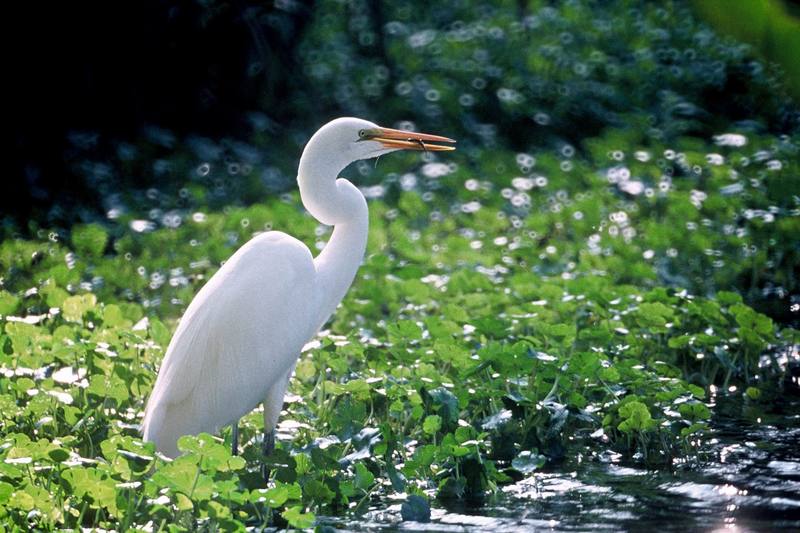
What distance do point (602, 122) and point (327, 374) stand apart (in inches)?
228

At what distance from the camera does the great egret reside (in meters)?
4.23

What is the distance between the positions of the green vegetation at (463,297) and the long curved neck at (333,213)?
15.0 inches

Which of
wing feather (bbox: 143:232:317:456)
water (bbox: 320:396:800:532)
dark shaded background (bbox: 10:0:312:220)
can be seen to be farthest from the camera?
dark shaded background (bbox: 10:0:312:220)

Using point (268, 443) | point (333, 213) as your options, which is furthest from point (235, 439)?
point (333, 213)

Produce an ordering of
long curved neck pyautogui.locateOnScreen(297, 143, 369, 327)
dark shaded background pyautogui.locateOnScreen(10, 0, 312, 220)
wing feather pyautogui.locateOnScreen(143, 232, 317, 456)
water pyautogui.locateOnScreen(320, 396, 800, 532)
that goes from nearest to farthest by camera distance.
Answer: water pyautogui.locateOnScreen(320, 396, 800, 532), wing feather pyautogui.locateOnScreen(143, 232, 317, 456), long curved neck pyautogui.locateOnScreen(297, 143, 369, 327), dark shaded background pyautogui.locateOnScreen(10, 0, 312, 220)

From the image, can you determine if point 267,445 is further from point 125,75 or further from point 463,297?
point 125,75

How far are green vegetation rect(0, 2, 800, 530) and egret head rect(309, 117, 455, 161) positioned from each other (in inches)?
32.4

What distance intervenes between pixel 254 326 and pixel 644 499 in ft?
4.75

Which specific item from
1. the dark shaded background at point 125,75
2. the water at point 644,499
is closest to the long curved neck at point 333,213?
the water at point 644,499

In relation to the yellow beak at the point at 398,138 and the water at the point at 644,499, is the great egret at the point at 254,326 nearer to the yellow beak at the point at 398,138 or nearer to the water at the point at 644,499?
the yellow beak at the point at 398,138

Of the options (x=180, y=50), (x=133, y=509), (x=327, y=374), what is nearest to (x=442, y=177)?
(x=180, y=50)

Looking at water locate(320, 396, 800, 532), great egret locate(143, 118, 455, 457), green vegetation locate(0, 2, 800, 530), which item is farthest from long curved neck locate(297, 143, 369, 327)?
water locate(320, 396, 800, 532)

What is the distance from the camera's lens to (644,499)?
4.17 meters

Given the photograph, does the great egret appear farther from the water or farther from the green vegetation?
the water
